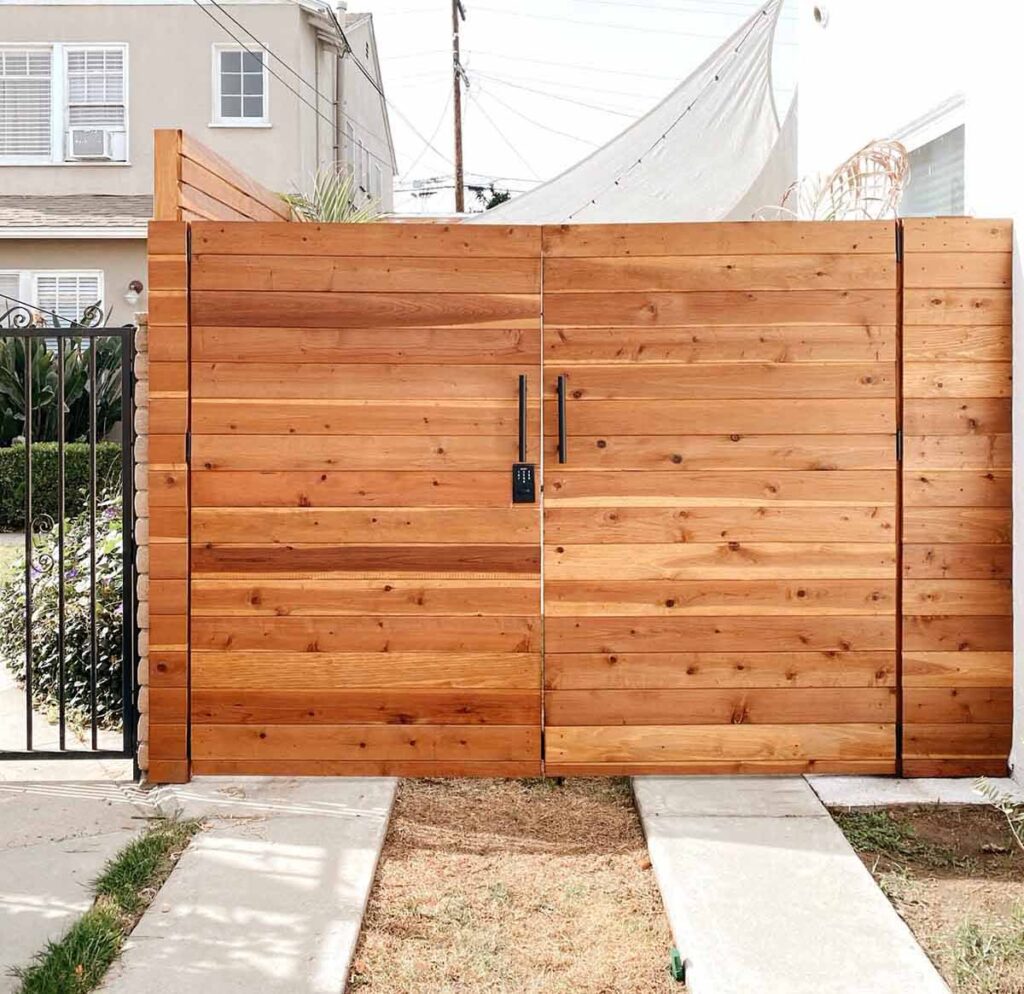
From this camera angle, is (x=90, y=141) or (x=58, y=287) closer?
(x=58, y=287)

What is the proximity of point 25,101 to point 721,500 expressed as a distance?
14001 millimetres

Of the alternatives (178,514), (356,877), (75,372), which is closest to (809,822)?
(356,877)

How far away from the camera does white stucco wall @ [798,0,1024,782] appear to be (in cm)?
427

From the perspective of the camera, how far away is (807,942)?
304cm

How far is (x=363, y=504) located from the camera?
14.1ft

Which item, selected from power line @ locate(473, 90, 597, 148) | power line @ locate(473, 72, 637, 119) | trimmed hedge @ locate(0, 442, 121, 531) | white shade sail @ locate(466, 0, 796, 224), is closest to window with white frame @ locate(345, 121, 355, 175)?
power line @ locate(473, 90, 597, 148)

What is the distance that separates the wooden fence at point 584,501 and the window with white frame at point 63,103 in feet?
39.8

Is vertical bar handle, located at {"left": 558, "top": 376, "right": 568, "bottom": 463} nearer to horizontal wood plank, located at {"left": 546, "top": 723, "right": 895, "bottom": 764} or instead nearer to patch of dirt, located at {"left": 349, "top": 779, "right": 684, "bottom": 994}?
horizontal wood plank, located at {"left": 546, "top": 723, "right": 895, "bottom": 764}

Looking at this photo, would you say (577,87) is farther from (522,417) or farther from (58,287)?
(522,417)

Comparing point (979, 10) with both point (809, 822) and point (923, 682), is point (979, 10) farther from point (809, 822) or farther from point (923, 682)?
point (809, 822)

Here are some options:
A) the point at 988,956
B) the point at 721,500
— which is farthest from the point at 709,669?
the point at 988,956

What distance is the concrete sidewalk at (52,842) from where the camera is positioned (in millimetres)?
3113

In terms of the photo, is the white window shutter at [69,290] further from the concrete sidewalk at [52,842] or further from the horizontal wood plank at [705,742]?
the horizontal wood plank at [705,742]

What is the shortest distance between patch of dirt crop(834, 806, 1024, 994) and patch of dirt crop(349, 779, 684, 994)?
712 mm
